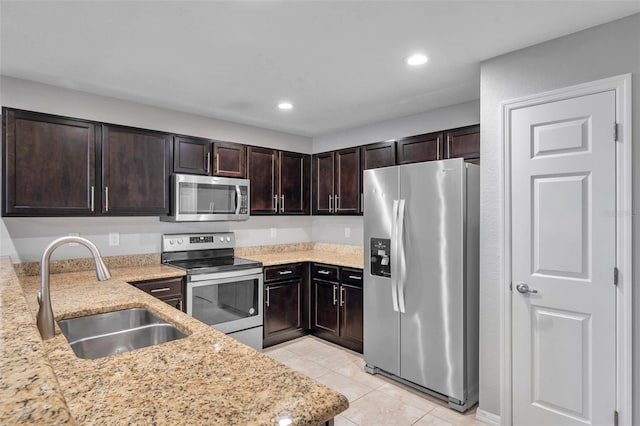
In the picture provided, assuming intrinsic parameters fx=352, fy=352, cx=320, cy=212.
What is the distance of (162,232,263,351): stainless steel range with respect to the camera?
319cm

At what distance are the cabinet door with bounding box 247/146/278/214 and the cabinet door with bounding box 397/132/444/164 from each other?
149 cm

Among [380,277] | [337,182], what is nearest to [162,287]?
[380,277]

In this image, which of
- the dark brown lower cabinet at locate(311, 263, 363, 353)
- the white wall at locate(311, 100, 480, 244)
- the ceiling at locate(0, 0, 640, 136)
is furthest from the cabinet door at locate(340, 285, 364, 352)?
the ceiling at locate(0, 0, 640, 136)

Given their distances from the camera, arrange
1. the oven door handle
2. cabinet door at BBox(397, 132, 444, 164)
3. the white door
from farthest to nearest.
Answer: cabinet door at BBox(397, 132, 444, 164)
the oven door handle
the white door

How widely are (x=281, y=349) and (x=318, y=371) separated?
0.64m

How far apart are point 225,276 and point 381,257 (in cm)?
147

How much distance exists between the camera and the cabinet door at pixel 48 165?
101 inches

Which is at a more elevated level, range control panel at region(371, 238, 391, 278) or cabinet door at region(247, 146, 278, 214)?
cabinet door at region(247, 146, 278, 214)

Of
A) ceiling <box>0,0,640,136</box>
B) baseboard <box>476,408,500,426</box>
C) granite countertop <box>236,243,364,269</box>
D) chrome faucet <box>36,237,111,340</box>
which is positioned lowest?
baseboard <box>476,408,500,426</box>

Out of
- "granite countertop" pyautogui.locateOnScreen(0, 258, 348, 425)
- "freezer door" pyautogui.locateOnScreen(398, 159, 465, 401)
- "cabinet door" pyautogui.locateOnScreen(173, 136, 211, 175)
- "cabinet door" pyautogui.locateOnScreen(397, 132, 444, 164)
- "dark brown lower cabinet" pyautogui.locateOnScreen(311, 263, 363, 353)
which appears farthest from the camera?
"dark brown lower cabinet" pyautogui.locateOnScreen(311, 263, 363, 353)

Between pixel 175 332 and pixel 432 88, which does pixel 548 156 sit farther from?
pixel 175 332

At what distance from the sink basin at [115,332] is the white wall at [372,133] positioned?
2821mm

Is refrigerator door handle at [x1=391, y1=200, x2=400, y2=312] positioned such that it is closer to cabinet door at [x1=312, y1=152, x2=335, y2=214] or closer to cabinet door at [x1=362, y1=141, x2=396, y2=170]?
cabinet door at [x1=362, y1=141, x2=396, y2=170]

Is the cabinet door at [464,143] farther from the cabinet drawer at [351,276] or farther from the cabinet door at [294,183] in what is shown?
the cabinet door at [294,183]
